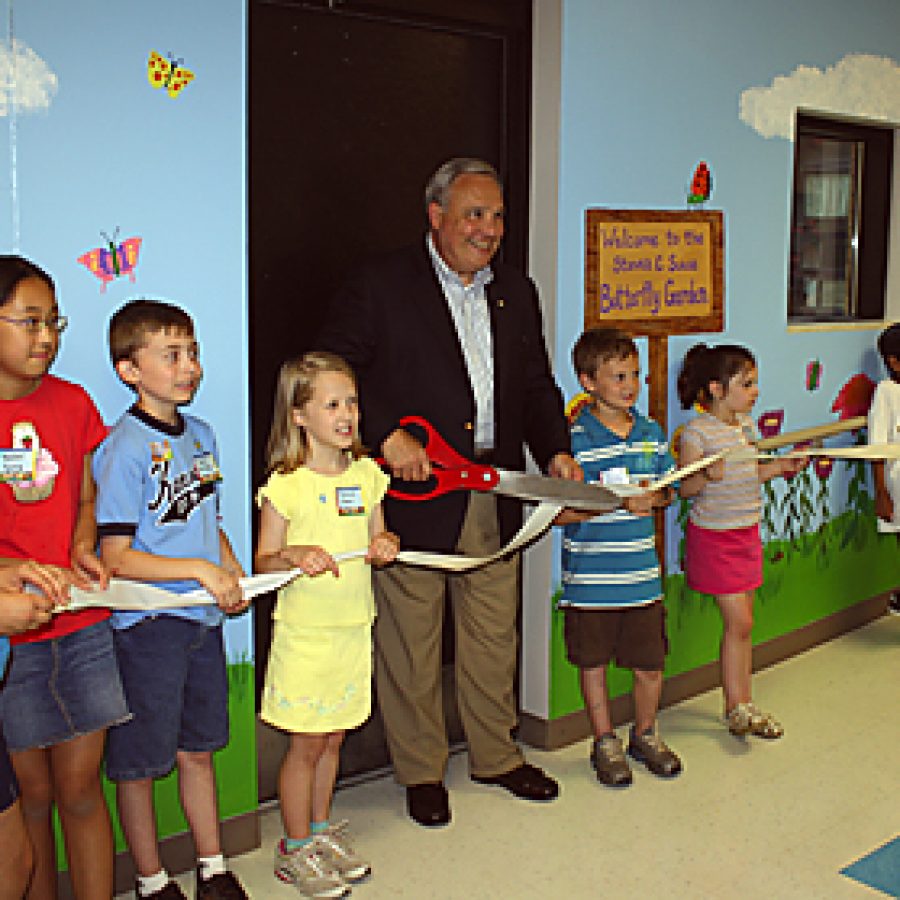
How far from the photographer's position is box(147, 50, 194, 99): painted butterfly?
8.54 feet

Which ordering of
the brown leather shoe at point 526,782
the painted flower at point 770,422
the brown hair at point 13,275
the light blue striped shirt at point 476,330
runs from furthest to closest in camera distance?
the painted flower at point 770,422 < the brown leather shoe at point 526,782 < the light blue striped shirt at point 476,330 < the brown hair at point 13,275

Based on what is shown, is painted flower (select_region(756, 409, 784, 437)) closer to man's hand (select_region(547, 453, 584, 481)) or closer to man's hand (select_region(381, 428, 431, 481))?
man's hand (select_region(547, 453, 584, 481))

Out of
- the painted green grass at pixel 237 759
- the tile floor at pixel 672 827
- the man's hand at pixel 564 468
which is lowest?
the tile floor at pixel 672 827

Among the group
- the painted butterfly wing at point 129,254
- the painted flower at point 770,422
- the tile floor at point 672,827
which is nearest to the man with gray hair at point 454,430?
the tile floor at point 672,827

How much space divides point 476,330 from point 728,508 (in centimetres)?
115

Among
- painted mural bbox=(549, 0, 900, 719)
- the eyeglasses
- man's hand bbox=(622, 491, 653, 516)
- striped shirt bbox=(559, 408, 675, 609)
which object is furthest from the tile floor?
the eyeglasses

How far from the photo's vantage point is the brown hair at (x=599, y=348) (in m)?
3.33

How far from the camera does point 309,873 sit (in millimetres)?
2773

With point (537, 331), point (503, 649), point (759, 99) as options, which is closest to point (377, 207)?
point (537, 331)

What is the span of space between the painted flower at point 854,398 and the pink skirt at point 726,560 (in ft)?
3.79

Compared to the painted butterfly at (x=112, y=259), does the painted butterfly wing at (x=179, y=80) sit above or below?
above

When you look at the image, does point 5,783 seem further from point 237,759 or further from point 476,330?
point 476,330

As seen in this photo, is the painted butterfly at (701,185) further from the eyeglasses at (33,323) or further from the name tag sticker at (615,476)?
the eyeglasses at (33,323)

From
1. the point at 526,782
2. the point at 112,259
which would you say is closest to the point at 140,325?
the point at 112,259
